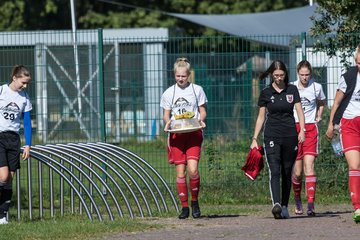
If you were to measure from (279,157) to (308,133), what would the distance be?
2.54 feet

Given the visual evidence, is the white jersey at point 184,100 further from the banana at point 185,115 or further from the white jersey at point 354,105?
the white jersey at point 354,105

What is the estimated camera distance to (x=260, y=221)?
14.1 m

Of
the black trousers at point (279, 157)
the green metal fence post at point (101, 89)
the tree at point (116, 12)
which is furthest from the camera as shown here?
the tree at point (116, 12)

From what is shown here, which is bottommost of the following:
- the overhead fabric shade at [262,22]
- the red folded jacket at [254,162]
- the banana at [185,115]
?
the red folded jacket at [254,162]

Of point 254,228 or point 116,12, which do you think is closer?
point 254,228

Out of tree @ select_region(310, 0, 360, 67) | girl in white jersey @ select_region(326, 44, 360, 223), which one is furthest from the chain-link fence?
girl in white jersey @ select_region(326, 44, 360, 223)

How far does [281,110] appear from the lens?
14219 mm

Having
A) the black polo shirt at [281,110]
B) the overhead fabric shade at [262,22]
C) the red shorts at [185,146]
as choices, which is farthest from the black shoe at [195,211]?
the overhead fabric shade at [262,22]

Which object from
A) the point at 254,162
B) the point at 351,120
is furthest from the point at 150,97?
the point at 351,120

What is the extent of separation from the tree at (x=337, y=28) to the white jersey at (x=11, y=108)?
17.1ft

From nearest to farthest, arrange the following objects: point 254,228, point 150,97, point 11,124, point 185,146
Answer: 1. point 254,228
2. point 11,124
3. point 185,146
4. point 150,97

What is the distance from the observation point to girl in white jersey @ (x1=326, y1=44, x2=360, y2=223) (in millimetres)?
13117

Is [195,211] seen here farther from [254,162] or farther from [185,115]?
[185,115]

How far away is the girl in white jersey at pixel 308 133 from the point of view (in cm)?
1486
